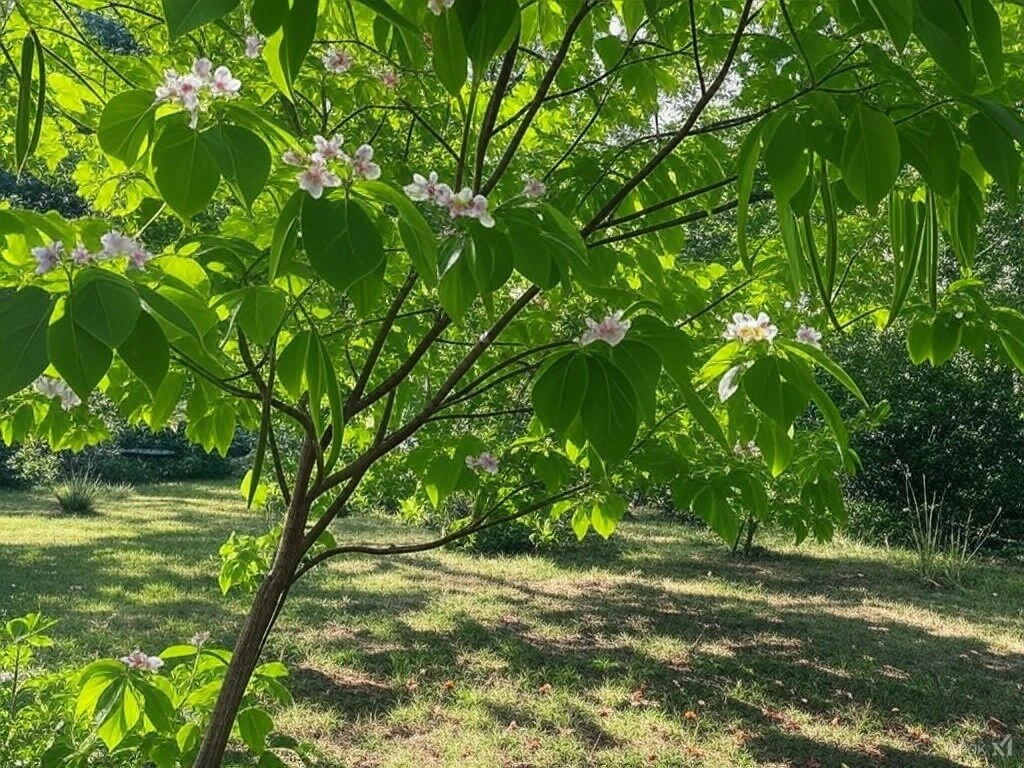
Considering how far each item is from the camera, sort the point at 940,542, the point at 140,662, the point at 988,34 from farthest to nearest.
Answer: the point at 940,542
the point at 140,662
the point at 988,34

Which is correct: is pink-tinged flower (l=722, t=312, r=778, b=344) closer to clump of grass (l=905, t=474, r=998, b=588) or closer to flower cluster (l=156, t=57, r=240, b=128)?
flower cluster (l=156, t=57, r=240, b=128)

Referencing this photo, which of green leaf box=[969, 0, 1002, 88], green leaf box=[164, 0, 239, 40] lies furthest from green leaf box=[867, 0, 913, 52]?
green leaf box=[164, 0, 239, 40]

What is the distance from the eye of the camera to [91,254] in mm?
679

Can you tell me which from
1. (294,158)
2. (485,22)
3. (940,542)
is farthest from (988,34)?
(940,542)

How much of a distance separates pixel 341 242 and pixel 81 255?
20 cm

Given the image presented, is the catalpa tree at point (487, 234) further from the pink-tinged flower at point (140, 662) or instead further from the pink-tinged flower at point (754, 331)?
the pink-tinged flower at point (140, 662)

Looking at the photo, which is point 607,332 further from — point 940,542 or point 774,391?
point 940,542

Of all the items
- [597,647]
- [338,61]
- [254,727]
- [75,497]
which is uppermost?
[338,61]

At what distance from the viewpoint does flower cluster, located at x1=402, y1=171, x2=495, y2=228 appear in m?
0.84

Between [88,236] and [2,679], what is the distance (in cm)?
260

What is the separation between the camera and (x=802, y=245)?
0.83 m

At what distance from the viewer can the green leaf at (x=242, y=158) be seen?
0.66m

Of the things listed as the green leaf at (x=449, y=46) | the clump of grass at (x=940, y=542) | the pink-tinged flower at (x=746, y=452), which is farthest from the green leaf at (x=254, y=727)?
the clump of grass at (x=940, y=542)

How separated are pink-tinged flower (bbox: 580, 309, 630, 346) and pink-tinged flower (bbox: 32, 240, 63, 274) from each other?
46 centimetres
